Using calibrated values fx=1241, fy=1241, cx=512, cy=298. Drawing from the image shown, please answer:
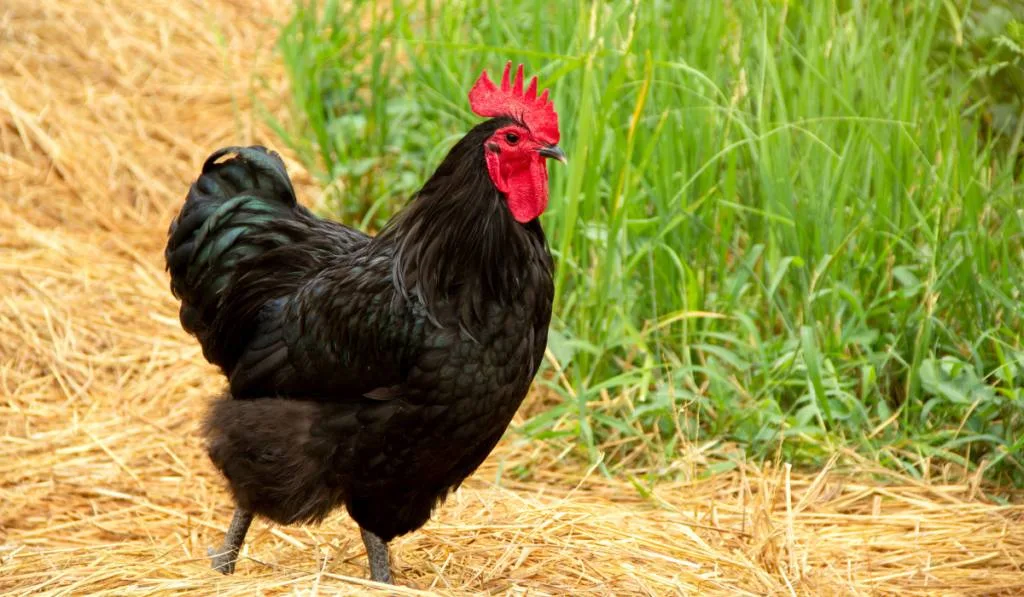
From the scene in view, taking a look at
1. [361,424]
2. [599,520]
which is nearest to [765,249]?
[599,520]

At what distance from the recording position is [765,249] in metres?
4.86

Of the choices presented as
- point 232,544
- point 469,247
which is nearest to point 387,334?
point 469,247

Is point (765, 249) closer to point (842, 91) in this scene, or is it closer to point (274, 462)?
point (842, 91)

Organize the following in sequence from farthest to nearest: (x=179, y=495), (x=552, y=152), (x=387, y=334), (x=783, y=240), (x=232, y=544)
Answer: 1. (x=783, y=240)
2. (x=179, y=495)
3. (x=232, y=544)
4. (x=387, y=334)
5. (x=552, y=152)

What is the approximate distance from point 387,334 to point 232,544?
40.7 inches

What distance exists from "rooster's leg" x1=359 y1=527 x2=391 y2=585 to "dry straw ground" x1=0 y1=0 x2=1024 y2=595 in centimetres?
6

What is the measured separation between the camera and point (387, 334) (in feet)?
11.1

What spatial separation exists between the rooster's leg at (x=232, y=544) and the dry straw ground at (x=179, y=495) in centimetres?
8

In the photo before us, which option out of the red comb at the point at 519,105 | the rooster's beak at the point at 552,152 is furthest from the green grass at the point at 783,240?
the rooster's beak at the point at 552,152

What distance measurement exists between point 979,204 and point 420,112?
282cm

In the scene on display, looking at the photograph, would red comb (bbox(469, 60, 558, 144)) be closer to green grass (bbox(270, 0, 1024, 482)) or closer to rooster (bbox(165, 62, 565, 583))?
rooster (bbox(165, 62, 565, 583))

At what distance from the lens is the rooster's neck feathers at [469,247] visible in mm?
A: 3318

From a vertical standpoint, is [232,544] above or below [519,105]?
below

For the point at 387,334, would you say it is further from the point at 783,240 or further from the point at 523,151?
the point at 783,240
